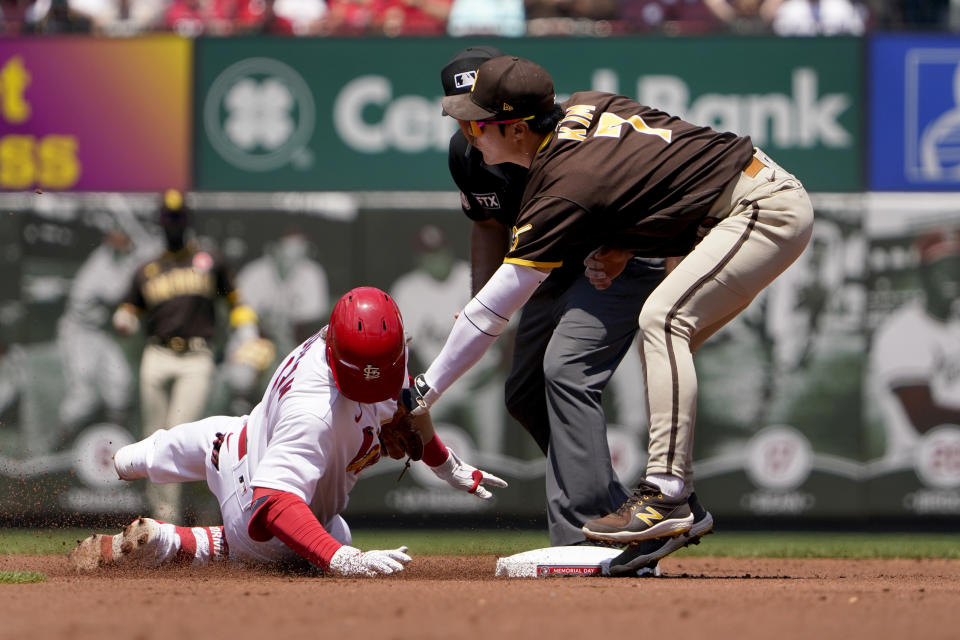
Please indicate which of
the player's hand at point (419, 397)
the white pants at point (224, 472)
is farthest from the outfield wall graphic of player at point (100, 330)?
the player's hand at point (419, 397)

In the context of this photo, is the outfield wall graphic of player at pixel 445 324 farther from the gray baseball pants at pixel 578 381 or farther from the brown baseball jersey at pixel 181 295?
the gray baseball pants at pixel 578 381

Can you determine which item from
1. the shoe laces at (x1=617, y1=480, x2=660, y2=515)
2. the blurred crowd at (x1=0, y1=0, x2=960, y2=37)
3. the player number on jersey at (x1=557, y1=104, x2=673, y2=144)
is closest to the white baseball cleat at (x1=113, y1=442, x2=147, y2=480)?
the shoe laces at (x1=617, y1=480, x2=660, y2=515)

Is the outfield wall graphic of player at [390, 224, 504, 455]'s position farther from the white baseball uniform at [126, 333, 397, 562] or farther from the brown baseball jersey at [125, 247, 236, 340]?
the white baseball uniform at [126, 333, 397, 562]

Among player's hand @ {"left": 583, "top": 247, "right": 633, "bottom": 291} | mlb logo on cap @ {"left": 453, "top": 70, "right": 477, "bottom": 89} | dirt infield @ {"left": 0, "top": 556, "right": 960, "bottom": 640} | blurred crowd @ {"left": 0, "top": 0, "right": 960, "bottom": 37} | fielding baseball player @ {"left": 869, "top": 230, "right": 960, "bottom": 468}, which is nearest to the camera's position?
dirt infield @ {"left": 0, "top": 556, "right": 960, "bottom": 640}

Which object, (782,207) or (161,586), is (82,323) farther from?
(782,207)

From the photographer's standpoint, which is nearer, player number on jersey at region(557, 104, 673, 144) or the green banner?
player number on jersey at region(557, 104, 673, 144)

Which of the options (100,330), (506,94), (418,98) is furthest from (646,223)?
(100,330)

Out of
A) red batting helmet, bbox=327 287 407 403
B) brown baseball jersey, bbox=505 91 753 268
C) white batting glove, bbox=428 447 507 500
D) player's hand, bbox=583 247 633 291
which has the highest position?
brown baseball jersey, bbox=505 91 753 268
